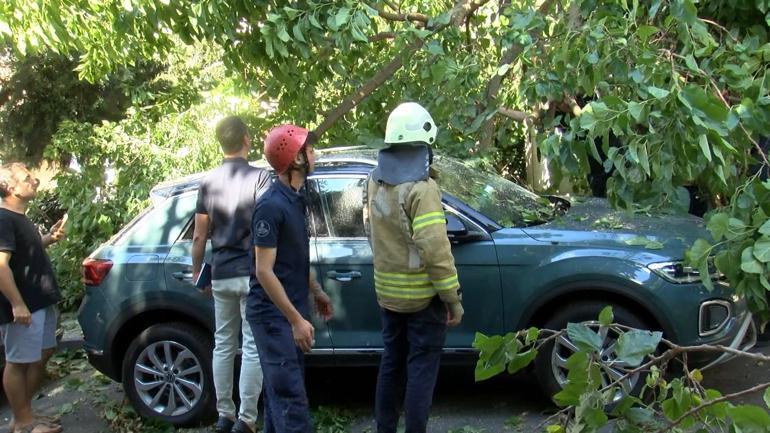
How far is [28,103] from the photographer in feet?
50.0

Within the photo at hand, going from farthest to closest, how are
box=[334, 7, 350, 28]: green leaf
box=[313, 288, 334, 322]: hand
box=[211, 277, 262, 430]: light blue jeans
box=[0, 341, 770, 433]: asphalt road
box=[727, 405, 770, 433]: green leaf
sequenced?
box=[334, 7, 350, 28]: green leaf < box=[0, 341, 770, 433]: asphalt road < box=[211, 277, 262, 430]: light blue jeans < box=[313, 288, 334, 322]: hand < box=[727, 405, 770, 433]: green leaf

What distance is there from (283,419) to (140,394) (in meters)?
1.89

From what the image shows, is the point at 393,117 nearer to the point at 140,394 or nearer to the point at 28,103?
the point at 140,394

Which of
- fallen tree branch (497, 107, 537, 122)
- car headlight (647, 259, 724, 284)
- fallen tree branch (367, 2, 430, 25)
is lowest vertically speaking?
car headlight (647, 259, 724, 284)

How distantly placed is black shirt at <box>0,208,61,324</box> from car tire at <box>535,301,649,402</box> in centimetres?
313

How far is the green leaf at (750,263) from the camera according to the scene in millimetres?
2793

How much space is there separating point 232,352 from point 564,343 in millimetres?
1959

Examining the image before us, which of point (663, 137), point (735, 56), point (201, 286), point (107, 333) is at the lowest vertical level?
point (107, 333)

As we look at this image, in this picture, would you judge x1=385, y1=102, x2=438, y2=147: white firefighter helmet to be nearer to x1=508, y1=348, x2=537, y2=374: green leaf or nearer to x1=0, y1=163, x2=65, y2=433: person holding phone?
x1=508, y1=348, x2=537, y2=374: green leaf

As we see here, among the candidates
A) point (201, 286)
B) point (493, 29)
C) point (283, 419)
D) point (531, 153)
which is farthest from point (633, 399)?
point (531, 153)

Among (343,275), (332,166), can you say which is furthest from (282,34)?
(343,275)

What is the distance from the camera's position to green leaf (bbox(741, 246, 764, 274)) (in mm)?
2793

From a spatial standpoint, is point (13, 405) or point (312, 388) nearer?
point (13, 405)

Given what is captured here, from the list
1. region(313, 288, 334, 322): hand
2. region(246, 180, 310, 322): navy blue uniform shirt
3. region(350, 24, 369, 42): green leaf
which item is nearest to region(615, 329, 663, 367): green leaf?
region(246, 180, 310, 322): navy blue uniform shirt
